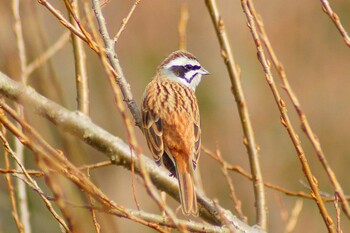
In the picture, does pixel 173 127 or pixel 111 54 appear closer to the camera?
pixel 111 54

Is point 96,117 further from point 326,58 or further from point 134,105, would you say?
point 134,105

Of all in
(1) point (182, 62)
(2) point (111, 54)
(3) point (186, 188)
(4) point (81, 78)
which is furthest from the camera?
(1) point (182, 62)

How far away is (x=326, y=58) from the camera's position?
1803cm

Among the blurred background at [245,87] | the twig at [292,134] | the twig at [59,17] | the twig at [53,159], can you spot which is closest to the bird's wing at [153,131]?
the twig at [59,17]

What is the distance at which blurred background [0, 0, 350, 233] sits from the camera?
15398 mm

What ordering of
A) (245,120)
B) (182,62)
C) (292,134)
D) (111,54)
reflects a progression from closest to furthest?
1. (292,134)
2. (111,54)
3. (245,120)
4. (182,62)

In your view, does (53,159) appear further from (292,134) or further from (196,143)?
(196,143)

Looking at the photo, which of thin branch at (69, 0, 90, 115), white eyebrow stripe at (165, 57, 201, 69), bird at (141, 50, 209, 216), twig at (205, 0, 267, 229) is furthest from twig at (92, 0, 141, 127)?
white eyebrow stripe at (165, 57, 201, 69)

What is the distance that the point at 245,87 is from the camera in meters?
18.8

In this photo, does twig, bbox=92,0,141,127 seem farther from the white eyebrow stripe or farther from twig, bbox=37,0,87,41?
the white eyebrow stripe

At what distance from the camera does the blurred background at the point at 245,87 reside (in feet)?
50.5

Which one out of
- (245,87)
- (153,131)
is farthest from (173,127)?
(245,87)

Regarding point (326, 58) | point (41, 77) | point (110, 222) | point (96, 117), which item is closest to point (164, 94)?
point (41, 77)

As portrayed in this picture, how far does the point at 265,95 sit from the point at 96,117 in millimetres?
4037
